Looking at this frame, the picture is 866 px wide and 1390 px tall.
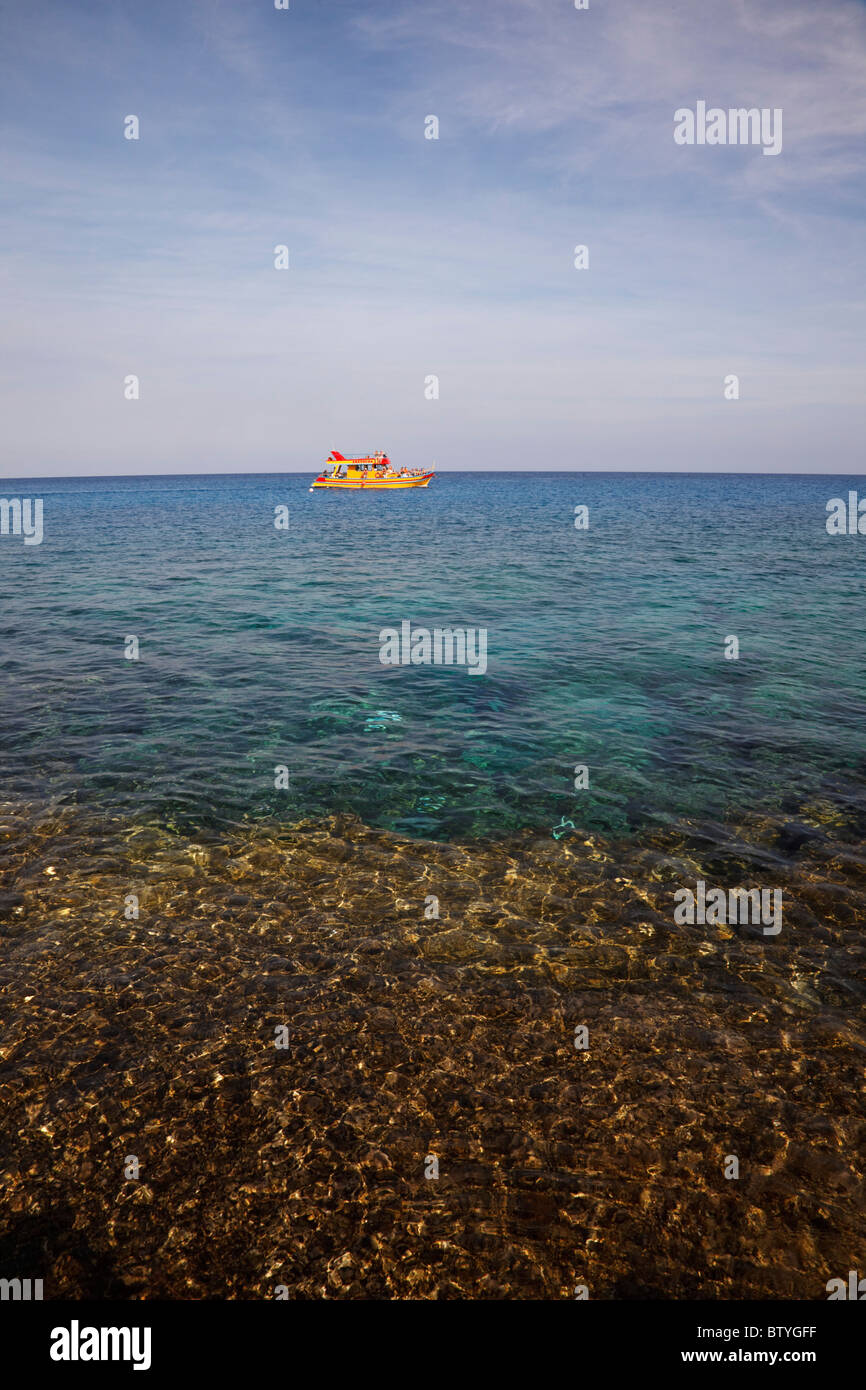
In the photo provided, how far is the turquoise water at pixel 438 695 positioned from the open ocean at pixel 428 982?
0.18 metres

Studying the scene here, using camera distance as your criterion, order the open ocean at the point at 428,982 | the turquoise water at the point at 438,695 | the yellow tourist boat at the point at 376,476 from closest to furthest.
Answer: the open ocean at the point at 428,982 → the turquoise water at the point at 438,695 → the yellow tourist boat at the point at 376,476

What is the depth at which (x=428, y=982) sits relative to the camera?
10.3 m

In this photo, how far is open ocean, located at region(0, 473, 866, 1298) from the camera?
6.89 meters

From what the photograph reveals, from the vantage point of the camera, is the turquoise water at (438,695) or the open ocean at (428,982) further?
the turquoise water at (438,695)

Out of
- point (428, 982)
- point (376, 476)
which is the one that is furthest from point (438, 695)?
point (376, 476)

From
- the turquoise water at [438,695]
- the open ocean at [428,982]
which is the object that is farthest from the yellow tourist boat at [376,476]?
the open ocean at [428,982]

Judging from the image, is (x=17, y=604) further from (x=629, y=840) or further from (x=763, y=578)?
(x=763, y=578)

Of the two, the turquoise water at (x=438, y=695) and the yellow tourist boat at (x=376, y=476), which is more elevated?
the yellow tourist boat at (x=376, y=476)

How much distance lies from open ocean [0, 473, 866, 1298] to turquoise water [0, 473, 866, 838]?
18 cm

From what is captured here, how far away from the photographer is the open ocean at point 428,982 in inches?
271

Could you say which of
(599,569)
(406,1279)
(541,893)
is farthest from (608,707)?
(599,569)

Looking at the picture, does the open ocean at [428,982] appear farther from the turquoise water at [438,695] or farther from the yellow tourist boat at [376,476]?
the yellow tourist boat at [376,476]

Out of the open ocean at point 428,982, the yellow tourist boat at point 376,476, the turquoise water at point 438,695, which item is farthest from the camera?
the yellow tourist boat at point 376,476

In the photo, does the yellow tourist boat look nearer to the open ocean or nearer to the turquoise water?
the turquoise water
